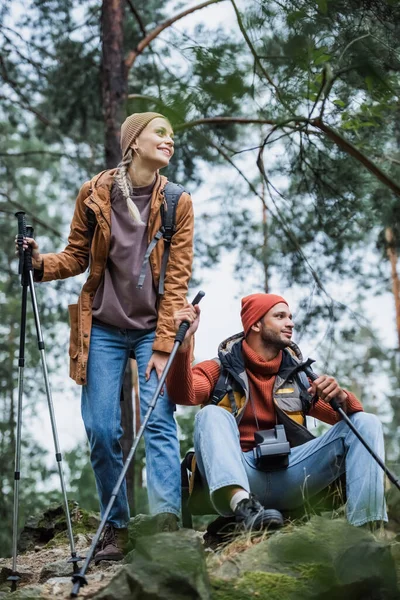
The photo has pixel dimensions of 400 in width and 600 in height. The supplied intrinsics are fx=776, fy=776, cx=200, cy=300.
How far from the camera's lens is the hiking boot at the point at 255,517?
294cm

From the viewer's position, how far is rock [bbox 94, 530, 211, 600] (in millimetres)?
2258

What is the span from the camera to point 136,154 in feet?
13.1

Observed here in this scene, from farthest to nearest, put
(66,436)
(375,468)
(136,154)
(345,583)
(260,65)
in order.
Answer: (66,436) → (136,154) → (375,468) → (345,583) → (260,65)

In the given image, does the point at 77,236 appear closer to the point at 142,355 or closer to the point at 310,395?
the point at 142,355

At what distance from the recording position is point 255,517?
9.66 ft

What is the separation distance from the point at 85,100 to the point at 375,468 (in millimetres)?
8661

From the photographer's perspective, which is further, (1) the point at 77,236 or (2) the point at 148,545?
(1) the point at 77,236

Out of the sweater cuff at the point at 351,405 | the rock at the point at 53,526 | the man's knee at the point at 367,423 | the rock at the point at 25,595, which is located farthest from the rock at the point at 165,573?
the rock at the point at 53,526

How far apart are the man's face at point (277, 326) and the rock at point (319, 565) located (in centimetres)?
123

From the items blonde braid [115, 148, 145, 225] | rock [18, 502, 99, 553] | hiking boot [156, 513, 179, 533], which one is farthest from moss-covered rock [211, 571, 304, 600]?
rock [18, 502, 99, 553]

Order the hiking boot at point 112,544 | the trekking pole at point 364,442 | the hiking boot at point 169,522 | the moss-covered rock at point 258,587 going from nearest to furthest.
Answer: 1. the moss-covered rock at point 258,587
2. the trekking pole at point 364,442
3. the hiking boot at point 169,522
4. the hiking boot at point 112,544

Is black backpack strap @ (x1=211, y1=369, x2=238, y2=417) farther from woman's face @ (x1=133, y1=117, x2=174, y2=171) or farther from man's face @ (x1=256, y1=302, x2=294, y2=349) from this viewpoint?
woman's face @ (x1=133, y1=117, x2=174, y2=171)

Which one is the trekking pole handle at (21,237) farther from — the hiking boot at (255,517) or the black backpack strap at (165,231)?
the hiking boot at (255,517)

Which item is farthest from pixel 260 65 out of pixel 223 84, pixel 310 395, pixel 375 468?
pixel 310 395
